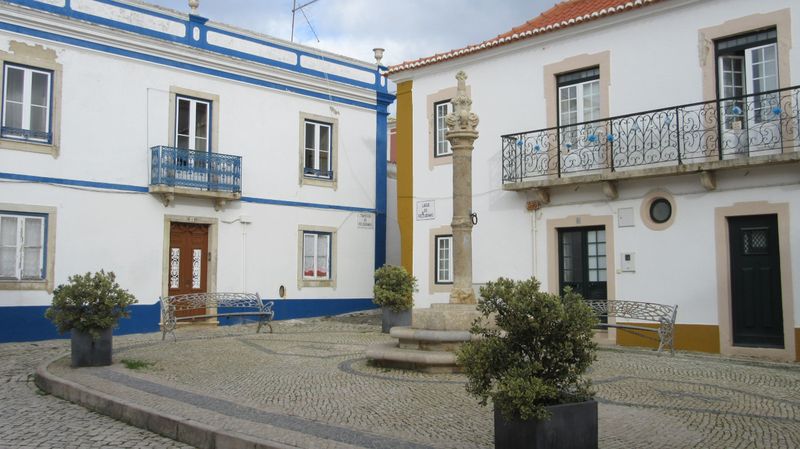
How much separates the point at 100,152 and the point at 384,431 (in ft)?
35.5

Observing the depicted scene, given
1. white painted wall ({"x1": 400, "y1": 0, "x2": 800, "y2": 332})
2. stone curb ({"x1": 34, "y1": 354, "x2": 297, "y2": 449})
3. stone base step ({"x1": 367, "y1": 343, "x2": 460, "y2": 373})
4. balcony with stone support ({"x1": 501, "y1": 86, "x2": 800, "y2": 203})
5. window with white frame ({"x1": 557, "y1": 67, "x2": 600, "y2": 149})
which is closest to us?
stone curb ({"x1": 34, "y1": 354, "x2": 297, "y2": 449})

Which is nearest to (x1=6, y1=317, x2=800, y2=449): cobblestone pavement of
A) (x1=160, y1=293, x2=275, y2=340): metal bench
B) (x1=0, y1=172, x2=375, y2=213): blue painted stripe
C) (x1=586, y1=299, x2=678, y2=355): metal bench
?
(x1=586, y1=299, x2=678, y2=355): metal bench

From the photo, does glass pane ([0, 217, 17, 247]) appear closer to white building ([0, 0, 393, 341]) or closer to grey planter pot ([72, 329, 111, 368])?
white building ([0, 0, 393, 341])

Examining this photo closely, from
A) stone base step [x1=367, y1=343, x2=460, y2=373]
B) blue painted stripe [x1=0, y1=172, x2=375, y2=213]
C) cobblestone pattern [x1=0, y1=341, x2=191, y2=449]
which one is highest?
blue painted stripe [x1=0, y1=172, x2=375, y2=213]

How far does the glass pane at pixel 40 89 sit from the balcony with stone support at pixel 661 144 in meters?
8.54

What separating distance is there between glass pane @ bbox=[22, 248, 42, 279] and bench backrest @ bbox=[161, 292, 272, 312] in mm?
2335

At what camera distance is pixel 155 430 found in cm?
607

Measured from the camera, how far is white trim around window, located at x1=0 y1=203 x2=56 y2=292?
1316 centimetres

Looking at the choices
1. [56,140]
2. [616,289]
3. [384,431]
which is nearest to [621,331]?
[616,289]

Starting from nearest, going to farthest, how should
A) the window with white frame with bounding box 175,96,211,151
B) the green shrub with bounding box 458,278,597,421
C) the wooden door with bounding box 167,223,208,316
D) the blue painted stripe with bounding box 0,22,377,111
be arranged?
the green shrub with bounding box 458,278,597,421 < the blue painted stripe with bounding box 0,22,377,111 < the wooden door with bounding box 167,223,208,316 < the window with white frame with bounding box 175,96,211,151

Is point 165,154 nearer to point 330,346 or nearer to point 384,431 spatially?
point 330,346

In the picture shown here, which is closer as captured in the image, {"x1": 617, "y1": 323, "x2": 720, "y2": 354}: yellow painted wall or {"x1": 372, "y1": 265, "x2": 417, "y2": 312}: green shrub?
{"x1": 617, "y1": 323, "x2": 720, "y2": 354}: yellow painted wall

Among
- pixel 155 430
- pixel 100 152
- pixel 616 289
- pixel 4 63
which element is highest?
pixel 4 63

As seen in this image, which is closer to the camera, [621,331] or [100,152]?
[621,331]
